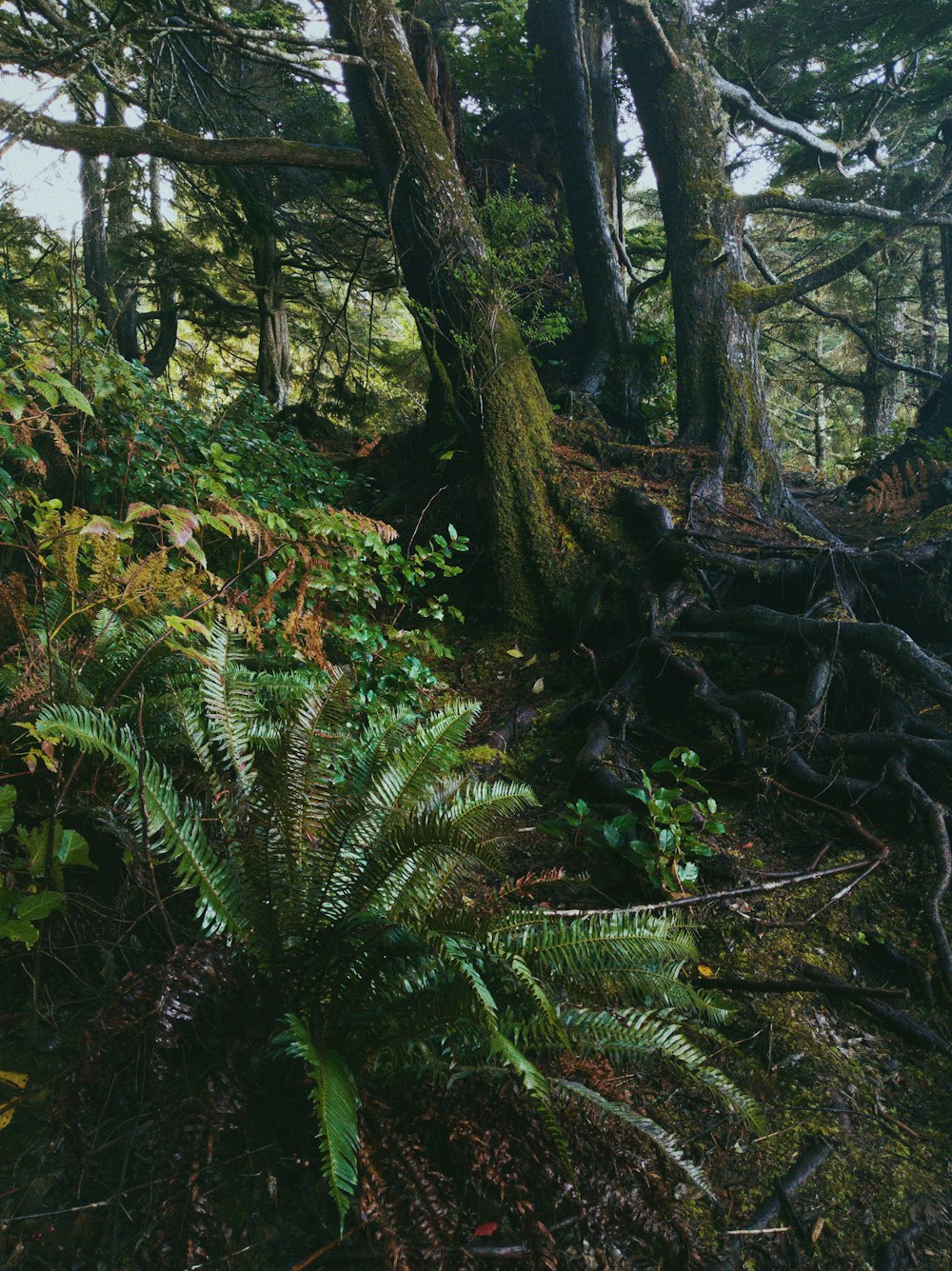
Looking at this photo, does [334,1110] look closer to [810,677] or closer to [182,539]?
[182,539]

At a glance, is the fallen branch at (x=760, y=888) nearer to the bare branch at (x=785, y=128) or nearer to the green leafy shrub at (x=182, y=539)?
the green leafy shrub at (x=182, y=539)

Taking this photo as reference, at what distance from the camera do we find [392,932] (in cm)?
188

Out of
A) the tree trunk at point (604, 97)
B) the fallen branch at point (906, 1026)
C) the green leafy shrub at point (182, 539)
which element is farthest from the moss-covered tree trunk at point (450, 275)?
the tree trunk at point (604, 97)

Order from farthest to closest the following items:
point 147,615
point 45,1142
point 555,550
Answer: point 555,550, point 147,615, point 45,1142

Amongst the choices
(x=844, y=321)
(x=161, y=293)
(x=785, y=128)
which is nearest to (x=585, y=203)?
(x=785, y=128)

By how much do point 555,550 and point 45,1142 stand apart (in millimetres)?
4458

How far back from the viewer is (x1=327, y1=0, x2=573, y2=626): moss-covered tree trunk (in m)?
5.76

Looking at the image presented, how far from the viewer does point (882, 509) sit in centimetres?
732

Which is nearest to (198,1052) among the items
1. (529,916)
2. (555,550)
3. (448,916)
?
(448,916)

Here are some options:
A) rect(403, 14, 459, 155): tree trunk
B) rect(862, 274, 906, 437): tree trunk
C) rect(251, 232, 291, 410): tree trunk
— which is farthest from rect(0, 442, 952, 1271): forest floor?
rect(862, 274, 906, 437): tree trunk

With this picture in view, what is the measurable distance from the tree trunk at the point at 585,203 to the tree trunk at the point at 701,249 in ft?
1.93

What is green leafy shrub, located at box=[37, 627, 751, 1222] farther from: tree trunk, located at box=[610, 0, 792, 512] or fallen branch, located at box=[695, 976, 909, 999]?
tree trunk, located at box=[610, 0, 792, 512]

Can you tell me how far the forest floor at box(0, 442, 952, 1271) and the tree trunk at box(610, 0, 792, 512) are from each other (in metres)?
4.10

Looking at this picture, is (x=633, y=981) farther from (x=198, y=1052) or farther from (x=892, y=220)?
(x=892, y=220)
